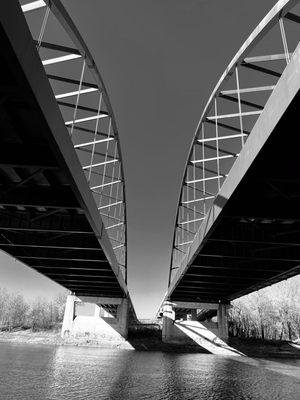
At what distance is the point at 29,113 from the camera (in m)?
10.9

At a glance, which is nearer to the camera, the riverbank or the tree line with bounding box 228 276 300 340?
the riverbank

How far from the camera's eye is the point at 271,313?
72.7m

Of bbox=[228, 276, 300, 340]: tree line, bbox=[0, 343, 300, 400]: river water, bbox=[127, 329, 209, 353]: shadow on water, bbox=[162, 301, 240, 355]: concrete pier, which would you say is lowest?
bbox=[0, 343, 300, 400]: river water

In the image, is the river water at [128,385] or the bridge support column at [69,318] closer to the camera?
the river water at [128,385]

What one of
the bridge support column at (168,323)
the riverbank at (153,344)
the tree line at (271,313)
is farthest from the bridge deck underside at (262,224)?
the tree line at (271,313)

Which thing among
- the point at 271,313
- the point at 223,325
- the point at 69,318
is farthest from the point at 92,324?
the point at 271,313

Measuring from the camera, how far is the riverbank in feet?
168

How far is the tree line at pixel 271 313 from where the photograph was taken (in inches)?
2771

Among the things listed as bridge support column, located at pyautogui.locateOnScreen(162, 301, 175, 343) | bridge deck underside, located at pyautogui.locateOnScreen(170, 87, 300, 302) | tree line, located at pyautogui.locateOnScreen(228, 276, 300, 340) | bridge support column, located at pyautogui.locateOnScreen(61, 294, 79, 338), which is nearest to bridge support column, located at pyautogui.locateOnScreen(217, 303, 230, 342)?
bridge support column, located at pyautogui.locateOnScreen(162, 301, 175, 343)

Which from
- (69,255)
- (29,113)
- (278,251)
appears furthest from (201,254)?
(29,113)

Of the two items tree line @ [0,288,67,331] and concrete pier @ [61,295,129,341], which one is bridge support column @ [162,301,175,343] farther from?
tree line @ [0,288,67,331]

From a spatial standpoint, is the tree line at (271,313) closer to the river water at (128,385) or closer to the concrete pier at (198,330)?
the concrete pier at (198,330)

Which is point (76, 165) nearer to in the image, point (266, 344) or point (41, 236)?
point (41, 236)

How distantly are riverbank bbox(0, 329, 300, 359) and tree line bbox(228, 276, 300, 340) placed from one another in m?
11.5
